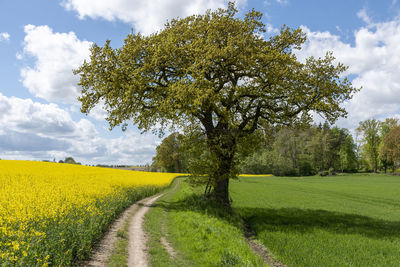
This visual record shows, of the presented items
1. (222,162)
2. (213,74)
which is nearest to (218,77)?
(213,74)

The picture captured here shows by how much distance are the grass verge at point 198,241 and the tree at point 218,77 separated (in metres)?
4.50

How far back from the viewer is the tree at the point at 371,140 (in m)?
96.2

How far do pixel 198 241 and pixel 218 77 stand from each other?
1228 cm

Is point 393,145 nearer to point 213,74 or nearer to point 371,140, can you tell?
point 371,140

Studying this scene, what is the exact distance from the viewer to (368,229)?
49.7 feet

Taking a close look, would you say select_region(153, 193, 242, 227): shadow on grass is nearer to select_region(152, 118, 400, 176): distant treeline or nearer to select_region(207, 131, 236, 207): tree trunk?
select_region(207, 131, 236, 207): tree trunk

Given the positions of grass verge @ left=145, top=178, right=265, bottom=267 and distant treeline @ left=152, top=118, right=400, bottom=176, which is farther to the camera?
distant treeline @ left=152, top=118, right=400, bottom=176

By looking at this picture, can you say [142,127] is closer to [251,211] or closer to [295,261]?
[251,211]

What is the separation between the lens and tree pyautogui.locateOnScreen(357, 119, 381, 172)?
9625 cm

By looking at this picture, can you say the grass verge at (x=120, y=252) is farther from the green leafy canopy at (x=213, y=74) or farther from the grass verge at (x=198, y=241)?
the green leafy canopy at (x=213, y=74)

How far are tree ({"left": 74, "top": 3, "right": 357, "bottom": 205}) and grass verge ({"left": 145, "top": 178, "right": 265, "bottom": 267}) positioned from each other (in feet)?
14.8

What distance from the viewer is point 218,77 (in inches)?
765

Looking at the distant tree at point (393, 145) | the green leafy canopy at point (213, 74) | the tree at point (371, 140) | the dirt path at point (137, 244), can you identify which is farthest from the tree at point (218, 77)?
the tree at point (371, 140)

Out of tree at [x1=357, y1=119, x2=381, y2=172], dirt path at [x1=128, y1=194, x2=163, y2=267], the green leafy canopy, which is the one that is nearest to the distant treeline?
tree at [x1=357, y1=119, x2=381, y2=172]
